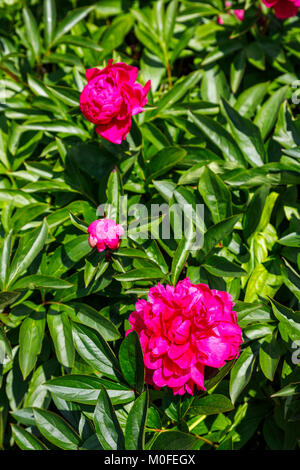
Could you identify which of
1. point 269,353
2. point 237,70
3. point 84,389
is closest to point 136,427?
point 84,389

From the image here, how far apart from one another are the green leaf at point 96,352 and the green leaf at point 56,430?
0.17 metres

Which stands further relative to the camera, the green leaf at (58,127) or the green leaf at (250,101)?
the green leaf at (250,101)

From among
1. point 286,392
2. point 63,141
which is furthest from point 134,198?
point 286,392

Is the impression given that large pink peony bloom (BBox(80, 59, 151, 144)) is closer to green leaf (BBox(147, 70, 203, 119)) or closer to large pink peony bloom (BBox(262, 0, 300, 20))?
green leaf (BBox(147, 70, 203, 119))

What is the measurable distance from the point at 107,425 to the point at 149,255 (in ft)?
1.42

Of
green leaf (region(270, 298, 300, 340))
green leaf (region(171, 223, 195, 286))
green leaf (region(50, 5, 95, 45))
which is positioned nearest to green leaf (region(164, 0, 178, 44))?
green leaf (region(50, 5, 95, 45))

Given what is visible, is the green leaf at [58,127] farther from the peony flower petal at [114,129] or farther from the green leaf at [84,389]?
the green leaf at [84,389]

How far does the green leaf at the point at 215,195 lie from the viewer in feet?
4.04

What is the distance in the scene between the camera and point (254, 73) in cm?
176

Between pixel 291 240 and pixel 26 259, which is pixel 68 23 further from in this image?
pixel 291 240

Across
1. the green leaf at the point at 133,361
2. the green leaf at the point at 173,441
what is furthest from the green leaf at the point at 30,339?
the green leaf at the point at 173,441

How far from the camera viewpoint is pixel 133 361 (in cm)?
102

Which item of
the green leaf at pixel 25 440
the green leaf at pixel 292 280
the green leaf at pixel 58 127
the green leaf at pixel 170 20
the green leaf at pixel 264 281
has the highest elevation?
the green leaf at pixel 170 20

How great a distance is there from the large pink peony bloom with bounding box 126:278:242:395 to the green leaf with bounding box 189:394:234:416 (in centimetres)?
8
